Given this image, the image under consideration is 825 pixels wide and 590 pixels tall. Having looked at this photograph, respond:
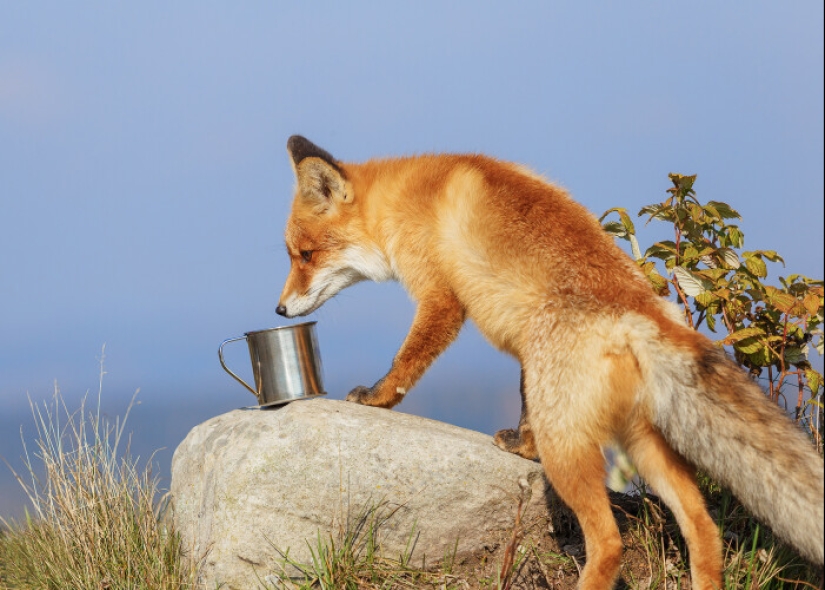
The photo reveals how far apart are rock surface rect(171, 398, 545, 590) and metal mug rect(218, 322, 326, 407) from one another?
15.1 inches

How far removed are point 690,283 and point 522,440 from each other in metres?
1.60

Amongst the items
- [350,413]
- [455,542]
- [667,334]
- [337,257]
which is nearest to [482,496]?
[455,542]

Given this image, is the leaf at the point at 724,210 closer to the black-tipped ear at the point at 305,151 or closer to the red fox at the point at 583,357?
the red fox at the point at 583,357

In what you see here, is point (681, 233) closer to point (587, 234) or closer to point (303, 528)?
point (587, 234)

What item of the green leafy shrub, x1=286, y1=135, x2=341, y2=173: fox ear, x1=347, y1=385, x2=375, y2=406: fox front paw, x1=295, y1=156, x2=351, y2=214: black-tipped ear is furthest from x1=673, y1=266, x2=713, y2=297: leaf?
x1=286, y1=135, x2=341, y2=173: fox ear

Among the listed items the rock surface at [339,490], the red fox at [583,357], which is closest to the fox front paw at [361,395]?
the red fox at [583,357]

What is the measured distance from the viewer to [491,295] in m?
4.58

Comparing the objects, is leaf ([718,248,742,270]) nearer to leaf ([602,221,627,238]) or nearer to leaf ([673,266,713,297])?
leaf ([673,266,713,297])

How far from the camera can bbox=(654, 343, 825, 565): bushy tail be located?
3520 millimetres

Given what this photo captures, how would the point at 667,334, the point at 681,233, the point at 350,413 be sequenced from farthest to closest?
the point at 681,233 < the point at 350,413 < the point at 667,334

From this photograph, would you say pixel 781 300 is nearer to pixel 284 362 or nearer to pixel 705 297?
pixel 705 297

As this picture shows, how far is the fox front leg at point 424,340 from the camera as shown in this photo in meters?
5.00

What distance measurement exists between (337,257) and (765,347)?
3074 millimetres

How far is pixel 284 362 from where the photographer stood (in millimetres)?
5277
